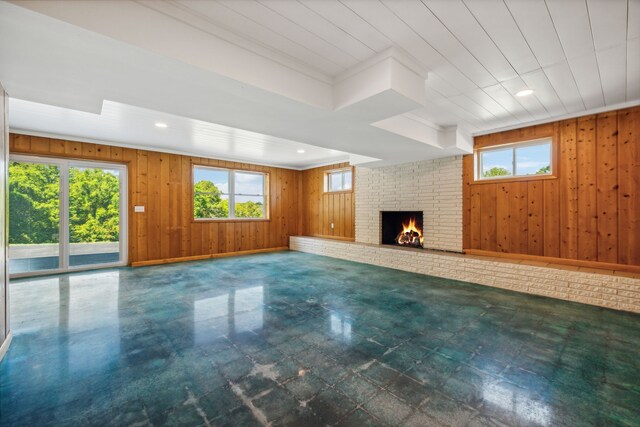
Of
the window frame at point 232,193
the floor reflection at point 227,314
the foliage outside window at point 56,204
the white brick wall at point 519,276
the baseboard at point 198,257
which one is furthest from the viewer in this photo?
the window frame at point 232,193

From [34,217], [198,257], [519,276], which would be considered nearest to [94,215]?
[34,217]

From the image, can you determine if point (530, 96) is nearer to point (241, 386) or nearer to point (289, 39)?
point (289, 39)

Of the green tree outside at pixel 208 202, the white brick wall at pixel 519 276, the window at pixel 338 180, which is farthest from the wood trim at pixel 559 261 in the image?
the green tree outside at pixel 208 202

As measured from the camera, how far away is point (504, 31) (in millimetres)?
2164

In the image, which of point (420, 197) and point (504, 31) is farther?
point (420, 197)

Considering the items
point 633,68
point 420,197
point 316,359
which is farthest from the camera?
point 420,197

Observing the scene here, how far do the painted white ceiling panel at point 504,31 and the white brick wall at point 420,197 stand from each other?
2.77m

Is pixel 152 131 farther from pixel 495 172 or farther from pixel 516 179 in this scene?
pixel 516 179

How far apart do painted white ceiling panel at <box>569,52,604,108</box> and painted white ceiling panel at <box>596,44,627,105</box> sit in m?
0.04

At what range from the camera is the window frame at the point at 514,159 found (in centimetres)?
424

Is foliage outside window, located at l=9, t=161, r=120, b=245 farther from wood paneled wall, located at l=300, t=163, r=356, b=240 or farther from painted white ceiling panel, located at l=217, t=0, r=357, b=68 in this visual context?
painted white ceiling panel, located at l=217, t=0, r=357, b=68

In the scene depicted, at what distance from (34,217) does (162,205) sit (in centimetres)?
213

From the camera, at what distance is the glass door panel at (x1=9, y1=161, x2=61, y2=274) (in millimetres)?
4879

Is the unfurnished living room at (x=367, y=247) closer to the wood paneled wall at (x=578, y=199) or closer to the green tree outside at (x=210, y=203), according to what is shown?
the wood paneled wall at (x=578, y=199)
